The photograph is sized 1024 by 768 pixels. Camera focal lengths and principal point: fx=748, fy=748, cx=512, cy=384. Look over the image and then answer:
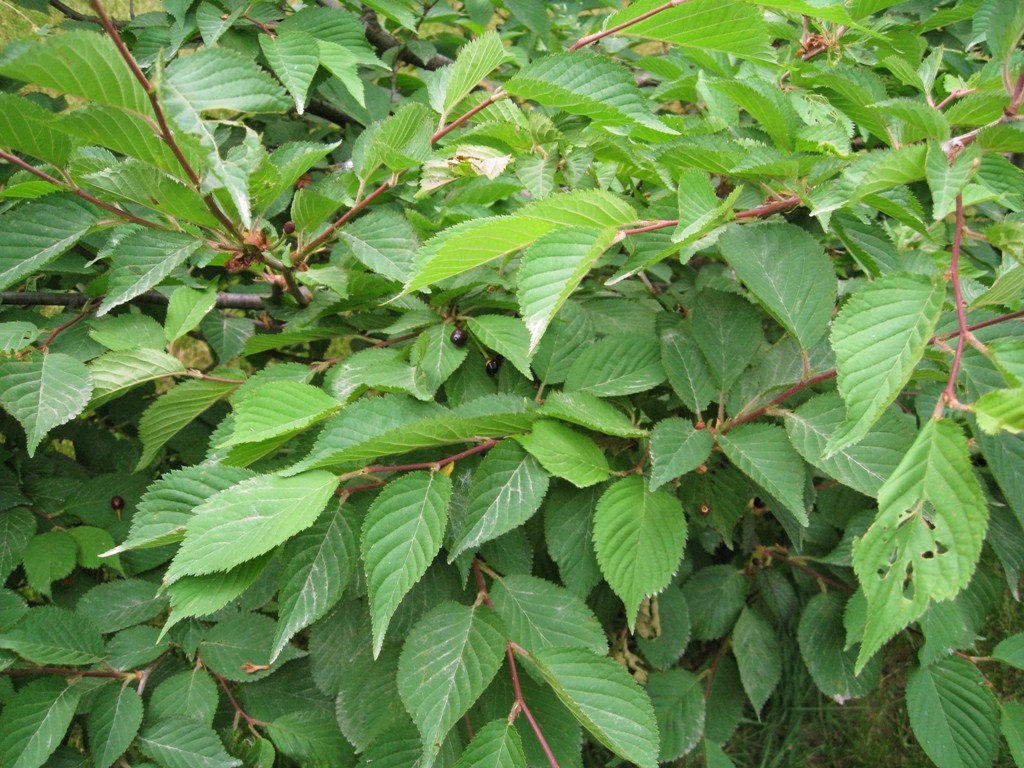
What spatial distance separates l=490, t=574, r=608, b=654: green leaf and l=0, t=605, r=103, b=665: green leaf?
2.23 ft

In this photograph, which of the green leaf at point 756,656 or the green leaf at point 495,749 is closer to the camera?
the green leaf at point 495,749

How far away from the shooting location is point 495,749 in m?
0.93

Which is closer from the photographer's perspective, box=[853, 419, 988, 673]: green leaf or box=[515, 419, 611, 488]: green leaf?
box=[853, 419, 988, 673]: green leaf

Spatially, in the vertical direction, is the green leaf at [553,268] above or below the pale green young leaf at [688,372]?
above

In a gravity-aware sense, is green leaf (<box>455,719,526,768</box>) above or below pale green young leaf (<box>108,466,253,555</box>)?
below

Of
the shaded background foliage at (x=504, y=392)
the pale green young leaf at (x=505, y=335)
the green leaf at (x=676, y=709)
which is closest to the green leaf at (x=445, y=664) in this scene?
the shaded background foliage at (x=504, y=392)

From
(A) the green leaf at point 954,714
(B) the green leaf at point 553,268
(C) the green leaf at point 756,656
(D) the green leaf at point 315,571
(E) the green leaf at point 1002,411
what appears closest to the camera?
(E) the green leaf at point 1002,411

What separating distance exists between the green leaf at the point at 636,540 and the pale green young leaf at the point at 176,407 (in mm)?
662

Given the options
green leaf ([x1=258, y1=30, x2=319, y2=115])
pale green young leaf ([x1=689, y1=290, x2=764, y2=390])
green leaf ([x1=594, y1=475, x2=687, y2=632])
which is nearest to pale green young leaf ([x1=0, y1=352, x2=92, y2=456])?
green leaf ([x1=258, y1=30, x2=319, y2=115])

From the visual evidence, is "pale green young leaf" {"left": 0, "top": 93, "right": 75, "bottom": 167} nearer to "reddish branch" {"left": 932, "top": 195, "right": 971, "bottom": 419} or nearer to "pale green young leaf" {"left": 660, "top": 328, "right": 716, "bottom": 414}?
"pale green young leaf" {"left": 660, "top": 328, "right": 716, "bottom": 414}

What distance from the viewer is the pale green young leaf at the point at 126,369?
1188 mm

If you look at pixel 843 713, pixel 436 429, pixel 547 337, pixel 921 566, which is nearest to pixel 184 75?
pixel 436 429

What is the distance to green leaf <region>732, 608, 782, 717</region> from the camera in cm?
151

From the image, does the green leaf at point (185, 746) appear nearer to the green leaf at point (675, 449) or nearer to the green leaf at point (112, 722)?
the green leaf at point (112, 722)
